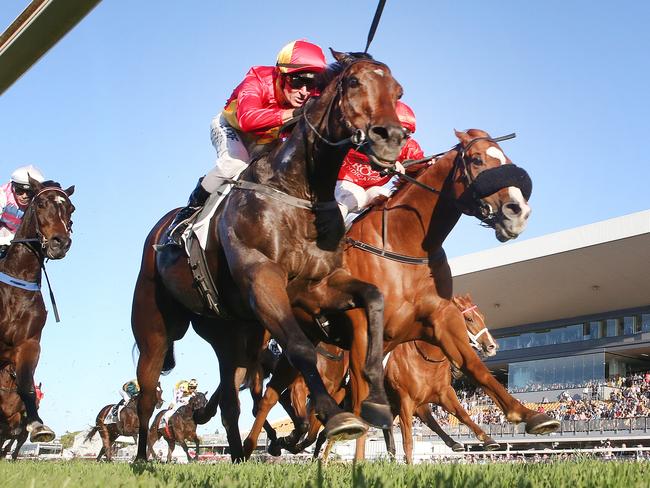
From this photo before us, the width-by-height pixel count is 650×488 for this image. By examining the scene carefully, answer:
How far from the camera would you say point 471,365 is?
20.2 ft

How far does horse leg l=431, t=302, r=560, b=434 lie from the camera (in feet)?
18.2

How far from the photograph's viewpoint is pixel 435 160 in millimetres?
7305

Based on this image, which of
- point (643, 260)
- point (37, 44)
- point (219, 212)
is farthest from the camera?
point (643, 260)

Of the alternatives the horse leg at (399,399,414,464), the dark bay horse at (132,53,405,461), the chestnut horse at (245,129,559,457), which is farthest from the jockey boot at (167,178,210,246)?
the horse leg at (399,399,414,464)

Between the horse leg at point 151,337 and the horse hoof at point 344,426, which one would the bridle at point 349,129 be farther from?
the horse leg at point 151,337

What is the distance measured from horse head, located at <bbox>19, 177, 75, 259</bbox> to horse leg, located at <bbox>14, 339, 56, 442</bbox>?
97 cm

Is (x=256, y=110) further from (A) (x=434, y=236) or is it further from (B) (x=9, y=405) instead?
(B) (x=9, y=405)

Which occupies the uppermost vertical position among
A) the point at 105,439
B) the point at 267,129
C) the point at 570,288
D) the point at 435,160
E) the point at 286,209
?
the point at 570,288

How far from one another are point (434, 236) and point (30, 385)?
4197mm

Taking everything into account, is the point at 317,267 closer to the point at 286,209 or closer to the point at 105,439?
the point at 286,209

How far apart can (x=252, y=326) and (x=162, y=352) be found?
821 mm

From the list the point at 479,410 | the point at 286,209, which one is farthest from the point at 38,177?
the point at 479,410

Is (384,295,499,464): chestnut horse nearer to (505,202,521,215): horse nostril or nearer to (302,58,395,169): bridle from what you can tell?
(505,202,521,215): horse nostril

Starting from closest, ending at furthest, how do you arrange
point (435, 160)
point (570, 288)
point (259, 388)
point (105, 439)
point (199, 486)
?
point (199, 486) < point (435, 160) < point (259, 388) < point (105, 439) < point (570, 288)
